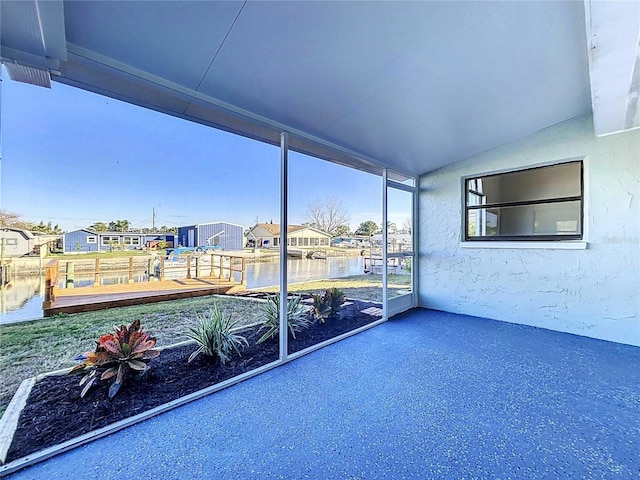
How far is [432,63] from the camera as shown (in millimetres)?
2180

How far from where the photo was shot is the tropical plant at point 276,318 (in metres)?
3.00

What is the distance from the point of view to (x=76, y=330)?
80.0 inches

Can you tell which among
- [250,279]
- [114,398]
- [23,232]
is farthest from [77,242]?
[250,279]

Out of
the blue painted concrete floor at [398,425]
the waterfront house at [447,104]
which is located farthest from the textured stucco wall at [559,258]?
the blue painted concrete floor at [398,425]

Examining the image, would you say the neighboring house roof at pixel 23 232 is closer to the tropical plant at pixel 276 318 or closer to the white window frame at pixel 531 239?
the tropical plant at pixel 276 318

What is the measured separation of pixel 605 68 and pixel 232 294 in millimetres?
3583

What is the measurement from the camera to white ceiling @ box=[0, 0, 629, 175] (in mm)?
1487

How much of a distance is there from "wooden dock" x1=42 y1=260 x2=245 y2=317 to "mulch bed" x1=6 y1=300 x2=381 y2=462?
47 cm

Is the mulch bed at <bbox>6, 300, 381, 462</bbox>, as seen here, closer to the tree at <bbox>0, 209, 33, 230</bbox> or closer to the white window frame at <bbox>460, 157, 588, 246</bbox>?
the tree at <bbox>0, 209, 33, 230</bbox>

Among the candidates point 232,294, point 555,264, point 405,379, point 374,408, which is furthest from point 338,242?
point 555,264

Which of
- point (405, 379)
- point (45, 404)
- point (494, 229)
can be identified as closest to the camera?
point (45, 404)

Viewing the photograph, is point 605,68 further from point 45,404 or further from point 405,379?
point 45,404

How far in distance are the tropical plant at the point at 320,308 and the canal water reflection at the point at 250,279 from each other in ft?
0.83

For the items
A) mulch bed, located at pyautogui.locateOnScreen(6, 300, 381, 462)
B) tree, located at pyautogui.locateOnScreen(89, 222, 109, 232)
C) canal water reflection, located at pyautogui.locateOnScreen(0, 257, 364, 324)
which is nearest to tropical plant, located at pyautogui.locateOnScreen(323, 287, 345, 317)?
canal water reflection, located at pyautogui.locateOnScreen(0, 257, 364, 324)
